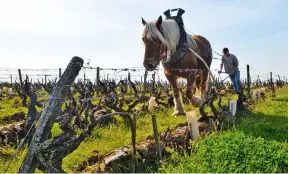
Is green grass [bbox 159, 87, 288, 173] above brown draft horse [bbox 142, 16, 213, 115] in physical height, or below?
below

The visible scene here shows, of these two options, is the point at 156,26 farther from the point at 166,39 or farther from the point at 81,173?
the point at 81,173

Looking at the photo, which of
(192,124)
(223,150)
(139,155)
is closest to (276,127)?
(192,124)

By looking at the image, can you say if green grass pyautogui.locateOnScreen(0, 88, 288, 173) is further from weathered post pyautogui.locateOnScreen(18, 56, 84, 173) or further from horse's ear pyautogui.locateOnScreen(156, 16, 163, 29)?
horse's ear pyautogui.locateOnScreen(156, 16, 163, 29)

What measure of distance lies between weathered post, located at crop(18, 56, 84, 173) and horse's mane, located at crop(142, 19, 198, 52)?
3.47 metres

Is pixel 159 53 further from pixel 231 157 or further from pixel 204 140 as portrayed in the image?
pixel 231 157

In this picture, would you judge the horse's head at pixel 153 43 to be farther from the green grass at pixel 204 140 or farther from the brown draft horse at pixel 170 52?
the green grass at pixel 204 140

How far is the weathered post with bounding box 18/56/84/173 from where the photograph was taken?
3379mm

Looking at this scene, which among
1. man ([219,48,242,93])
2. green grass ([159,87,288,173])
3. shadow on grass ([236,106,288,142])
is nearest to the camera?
green grass ([159,87,288,173])

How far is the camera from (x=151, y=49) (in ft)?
22.9

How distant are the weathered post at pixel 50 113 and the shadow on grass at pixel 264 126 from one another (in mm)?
3029

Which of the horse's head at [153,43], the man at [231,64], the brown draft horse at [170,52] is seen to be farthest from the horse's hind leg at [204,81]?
the man at [231,64]

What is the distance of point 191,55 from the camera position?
327 inches

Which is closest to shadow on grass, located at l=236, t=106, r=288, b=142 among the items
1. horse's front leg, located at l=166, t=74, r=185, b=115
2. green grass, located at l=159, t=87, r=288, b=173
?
green grass, located at l=159, t=87, r=288, b=173

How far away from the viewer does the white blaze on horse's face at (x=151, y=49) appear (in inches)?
268
